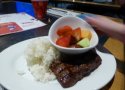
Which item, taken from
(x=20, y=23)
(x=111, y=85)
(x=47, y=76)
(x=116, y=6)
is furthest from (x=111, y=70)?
(x=116, y=6)

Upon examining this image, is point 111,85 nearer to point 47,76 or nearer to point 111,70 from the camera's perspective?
point 111,70

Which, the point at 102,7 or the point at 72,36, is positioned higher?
the point at 72,36

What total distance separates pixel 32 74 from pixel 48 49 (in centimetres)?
9

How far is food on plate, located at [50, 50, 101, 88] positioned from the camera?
0.53 m

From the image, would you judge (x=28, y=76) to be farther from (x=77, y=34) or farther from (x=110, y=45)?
(x=110, y=45)

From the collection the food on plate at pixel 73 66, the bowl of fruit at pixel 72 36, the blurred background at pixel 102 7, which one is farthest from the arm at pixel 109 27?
the blurred background at pixel 102 7

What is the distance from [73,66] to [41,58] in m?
0.09

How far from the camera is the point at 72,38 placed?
0.63 m

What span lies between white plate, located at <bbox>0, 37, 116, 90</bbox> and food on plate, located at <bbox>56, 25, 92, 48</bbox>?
0.07 metres

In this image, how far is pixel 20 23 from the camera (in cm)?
102

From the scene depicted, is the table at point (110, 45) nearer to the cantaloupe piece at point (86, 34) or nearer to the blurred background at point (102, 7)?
the cantaloupe piece at point (86, 34)

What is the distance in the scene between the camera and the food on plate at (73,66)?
53 cm

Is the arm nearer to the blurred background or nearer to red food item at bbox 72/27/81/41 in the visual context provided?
red food item at bbox 72/27/81/41

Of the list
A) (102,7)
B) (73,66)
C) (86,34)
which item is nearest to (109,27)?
(86,34)
